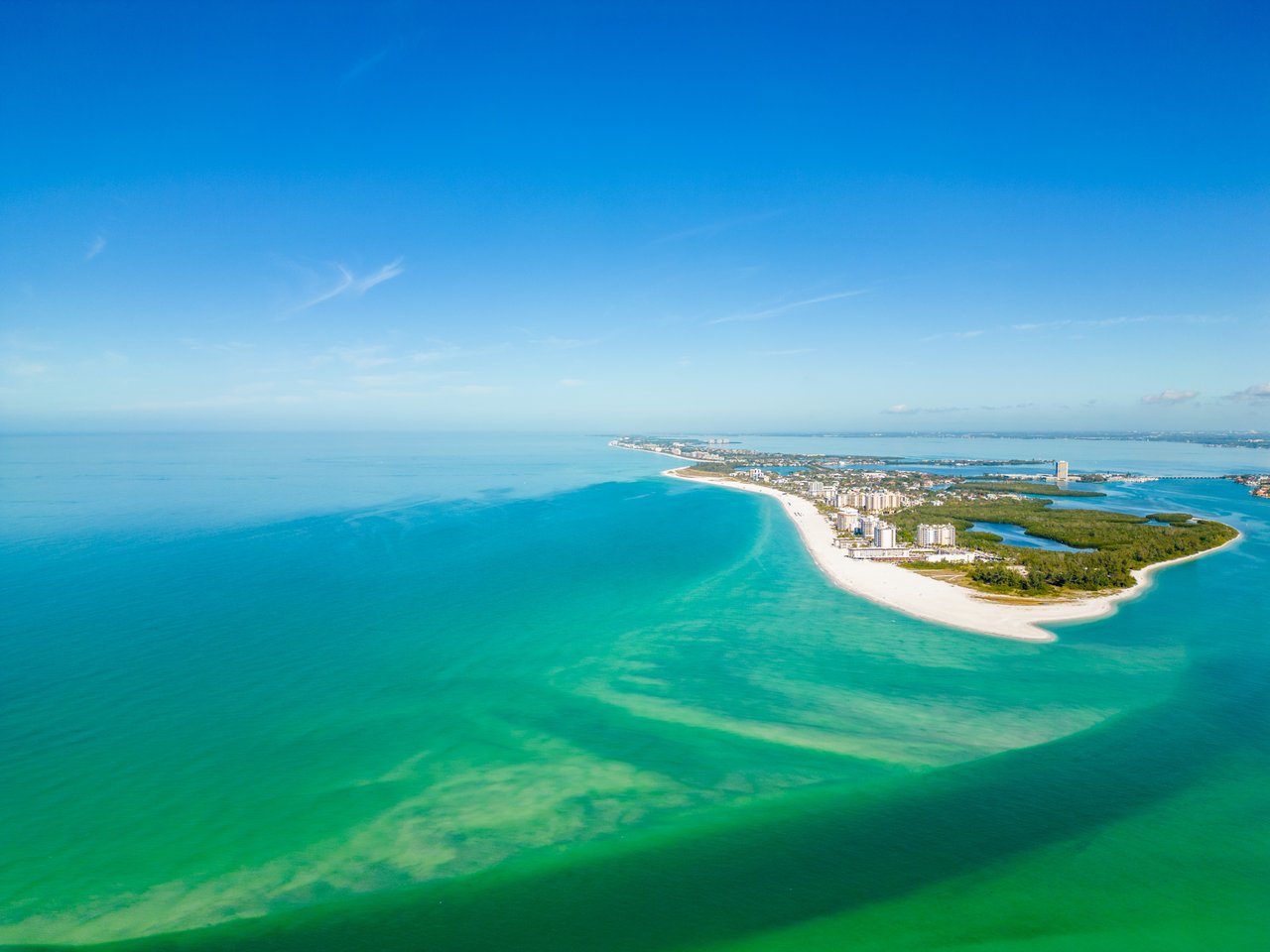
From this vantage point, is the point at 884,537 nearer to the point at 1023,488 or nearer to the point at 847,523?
the point at 847,523

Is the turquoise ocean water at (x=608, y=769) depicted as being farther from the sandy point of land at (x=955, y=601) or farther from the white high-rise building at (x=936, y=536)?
the white high-rise building at (x=936, y=536)

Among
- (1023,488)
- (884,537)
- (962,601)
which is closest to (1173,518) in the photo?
(1023,488)

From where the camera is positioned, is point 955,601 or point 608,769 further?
point 955,601

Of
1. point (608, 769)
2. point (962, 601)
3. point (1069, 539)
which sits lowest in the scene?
point (608, 769)

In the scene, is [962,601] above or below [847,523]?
below

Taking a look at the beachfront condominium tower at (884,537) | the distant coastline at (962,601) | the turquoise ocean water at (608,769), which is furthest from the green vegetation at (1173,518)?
the beachfront condominium tower at (884,537)

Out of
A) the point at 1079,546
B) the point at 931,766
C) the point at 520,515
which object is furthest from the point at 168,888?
the point at 1079,546

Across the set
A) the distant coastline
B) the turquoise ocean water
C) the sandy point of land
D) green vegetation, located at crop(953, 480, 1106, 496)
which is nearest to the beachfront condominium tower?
the distant coastline

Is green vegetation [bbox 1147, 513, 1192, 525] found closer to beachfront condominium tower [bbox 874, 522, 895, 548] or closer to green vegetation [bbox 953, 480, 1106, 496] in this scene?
green vegetation [bbox 953, 480, 1106, 496]

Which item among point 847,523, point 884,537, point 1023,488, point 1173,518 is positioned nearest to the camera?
point 884,537
